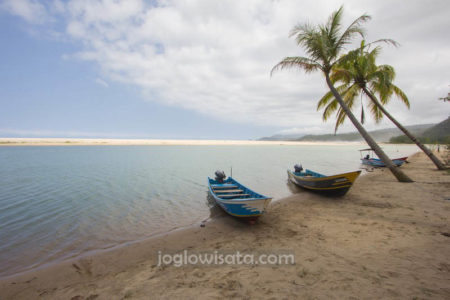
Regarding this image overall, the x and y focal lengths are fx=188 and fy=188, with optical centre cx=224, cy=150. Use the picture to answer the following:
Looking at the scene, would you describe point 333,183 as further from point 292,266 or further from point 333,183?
point 292,266

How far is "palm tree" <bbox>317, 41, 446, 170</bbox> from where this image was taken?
536 inches

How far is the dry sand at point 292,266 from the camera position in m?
3.47

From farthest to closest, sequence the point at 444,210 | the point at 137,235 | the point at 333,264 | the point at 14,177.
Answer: the point at 14,177, the point at 444,210, the point at 137,235, the point at 333,264

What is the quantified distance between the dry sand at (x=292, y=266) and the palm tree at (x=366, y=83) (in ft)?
31.0

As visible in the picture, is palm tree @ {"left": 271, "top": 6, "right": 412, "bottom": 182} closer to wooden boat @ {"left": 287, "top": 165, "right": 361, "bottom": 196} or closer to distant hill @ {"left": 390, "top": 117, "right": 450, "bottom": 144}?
wooden boat @ {"left": 287, "top": 165, "right": 361, "bottom": 196}

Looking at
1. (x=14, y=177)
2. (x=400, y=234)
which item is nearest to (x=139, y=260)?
(x=400, y=234)

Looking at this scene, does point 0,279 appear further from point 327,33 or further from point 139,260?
point 327,33

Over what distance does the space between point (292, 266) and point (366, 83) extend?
1594 centimetres

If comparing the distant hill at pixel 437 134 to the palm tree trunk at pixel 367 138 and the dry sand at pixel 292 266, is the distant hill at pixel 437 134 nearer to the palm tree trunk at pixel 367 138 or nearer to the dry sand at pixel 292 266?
the palm tree trunk at pixel 367 138

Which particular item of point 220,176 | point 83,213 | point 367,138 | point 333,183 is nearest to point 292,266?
point 333,183

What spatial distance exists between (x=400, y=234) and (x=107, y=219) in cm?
1092

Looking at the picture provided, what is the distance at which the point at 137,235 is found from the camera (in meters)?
7.12

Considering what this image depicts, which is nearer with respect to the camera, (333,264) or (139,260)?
(333,264)

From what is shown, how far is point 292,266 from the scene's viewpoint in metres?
4.29
